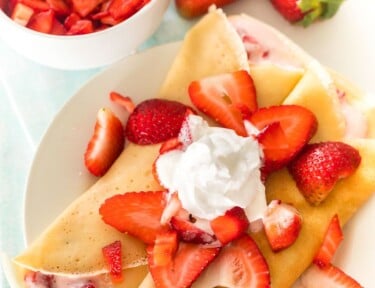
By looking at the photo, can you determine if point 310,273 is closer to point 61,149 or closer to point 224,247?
point 224,247

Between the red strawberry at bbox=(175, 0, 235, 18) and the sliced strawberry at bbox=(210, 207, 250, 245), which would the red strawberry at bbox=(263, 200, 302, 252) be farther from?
the red strawberry at bbox=(175, 0, 235, 18)

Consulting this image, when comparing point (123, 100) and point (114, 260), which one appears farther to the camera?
point (123, 100)

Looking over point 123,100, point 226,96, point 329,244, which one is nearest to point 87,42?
point 123,100

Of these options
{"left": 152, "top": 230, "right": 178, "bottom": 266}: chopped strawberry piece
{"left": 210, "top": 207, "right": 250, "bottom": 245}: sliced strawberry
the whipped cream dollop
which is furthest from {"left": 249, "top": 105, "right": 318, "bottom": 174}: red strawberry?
{"left": 152, "top": 230, "right": 178, "bottom": 266}: chopped strawberry piece

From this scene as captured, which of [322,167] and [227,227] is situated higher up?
[322,167]

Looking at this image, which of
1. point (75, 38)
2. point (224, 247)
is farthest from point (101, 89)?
point (224, 247)

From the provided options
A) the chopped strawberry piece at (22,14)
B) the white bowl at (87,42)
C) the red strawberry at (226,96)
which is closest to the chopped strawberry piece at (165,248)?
the red strawberry at (226,96)

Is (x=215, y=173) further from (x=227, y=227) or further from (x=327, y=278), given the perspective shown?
(x=327, y=278)
